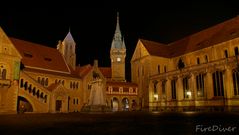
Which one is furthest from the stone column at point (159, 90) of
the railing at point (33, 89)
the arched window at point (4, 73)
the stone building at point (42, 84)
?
the arched window at point (4, 73)

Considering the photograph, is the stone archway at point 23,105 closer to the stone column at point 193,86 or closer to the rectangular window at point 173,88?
the rectangular window at point 173,88

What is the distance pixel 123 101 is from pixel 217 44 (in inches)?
1362

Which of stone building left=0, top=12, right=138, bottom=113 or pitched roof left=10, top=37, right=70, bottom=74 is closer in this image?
stone building left=0, top=12, right=138, bottom=113

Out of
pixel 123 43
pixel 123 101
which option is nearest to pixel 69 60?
pixel 123 101

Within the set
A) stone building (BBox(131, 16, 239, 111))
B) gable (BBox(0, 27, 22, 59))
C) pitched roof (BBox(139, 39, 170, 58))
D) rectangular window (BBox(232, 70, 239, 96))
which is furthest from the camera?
pitched roof (BBox(139, 39, 170, 58))

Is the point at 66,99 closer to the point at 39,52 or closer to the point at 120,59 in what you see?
the point at 39,52

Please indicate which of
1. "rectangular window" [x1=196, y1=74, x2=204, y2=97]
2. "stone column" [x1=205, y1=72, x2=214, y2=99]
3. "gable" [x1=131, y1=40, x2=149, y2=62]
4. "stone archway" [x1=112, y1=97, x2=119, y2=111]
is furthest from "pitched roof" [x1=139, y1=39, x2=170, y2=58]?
"stone column" [x1=205, y1=72, x2=214, y2=99]

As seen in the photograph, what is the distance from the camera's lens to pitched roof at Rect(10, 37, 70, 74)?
47031 millimetres

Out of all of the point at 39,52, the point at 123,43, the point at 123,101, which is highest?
the point at 123,43

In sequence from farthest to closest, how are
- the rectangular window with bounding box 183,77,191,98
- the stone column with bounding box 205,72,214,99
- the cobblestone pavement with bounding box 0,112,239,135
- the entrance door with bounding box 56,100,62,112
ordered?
1. the entrance door with bounding box 56,100,62,112
2. the rectangular window with bounding box 183,77,191,98
3. the stone column with bounding box 205,72,214,99
4. the cobblestone pavement with bounding box 0,112,239,135

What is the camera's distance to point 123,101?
70.3 metres

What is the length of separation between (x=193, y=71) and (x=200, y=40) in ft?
45.6

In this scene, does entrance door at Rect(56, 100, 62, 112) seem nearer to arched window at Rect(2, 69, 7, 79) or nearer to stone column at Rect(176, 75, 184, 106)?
arched window at Rect(2, 69, 7, 79)

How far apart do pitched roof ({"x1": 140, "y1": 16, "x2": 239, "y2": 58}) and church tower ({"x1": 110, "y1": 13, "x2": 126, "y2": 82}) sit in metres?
27.6
